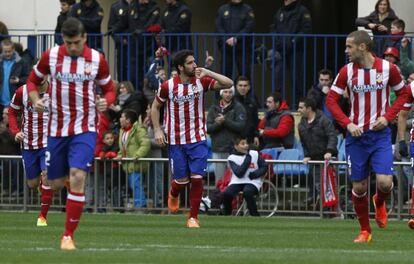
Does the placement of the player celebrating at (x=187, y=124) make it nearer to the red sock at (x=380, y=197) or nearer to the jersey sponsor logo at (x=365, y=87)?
the red sock at (x=380, y=197)

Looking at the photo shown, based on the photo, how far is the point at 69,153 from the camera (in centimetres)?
1555

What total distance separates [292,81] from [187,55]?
813 centimetres

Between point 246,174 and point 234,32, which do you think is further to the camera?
point 234,32

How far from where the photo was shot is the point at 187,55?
64.3 feet

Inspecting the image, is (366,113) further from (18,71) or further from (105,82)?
(18,71)

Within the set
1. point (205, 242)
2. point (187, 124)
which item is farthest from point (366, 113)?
point (187, 124)

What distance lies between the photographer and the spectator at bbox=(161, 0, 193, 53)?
27609mm

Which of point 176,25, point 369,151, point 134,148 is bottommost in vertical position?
point 134,148

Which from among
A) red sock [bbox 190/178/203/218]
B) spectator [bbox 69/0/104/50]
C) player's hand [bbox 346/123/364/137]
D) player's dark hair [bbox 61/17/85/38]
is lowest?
red sock [bbox 190/178/203/218]

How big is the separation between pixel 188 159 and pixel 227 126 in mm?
5099

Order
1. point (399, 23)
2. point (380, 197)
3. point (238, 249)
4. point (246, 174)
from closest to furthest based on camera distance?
point (238, 249) → point (380, 197) → point (246, 174) → point (399, 23)

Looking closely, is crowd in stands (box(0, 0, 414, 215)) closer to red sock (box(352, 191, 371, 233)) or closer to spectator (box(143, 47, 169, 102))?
spectator (box(143, 47, 169, 102))

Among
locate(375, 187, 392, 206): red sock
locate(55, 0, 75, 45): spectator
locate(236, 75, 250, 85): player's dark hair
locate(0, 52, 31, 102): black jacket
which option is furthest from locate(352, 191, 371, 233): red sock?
locate(55, 0, 75, 45): spectator

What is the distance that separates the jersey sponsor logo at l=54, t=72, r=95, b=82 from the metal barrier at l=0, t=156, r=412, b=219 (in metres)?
9.09
